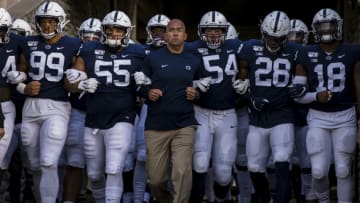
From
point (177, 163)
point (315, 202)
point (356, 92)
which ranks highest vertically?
point (356, 92)

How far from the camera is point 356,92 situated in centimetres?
746

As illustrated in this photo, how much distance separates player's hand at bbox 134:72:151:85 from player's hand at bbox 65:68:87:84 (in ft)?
1.71

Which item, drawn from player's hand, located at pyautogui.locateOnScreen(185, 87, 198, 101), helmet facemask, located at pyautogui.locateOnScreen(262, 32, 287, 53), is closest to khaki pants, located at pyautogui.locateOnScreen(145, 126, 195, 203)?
player's hand, located at pyautogui.locateOnScreen(185, 87, 198, 101)

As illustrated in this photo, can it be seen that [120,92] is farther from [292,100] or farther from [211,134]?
[292,100]

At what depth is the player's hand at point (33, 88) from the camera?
25.3ft

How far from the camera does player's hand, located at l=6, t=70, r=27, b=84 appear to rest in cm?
776

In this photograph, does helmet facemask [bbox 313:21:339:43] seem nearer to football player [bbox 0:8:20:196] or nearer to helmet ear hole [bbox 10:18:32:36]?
football player [bbox 0:8:20:196]

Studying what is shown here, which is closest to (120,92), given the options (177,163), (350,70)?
(177,163)

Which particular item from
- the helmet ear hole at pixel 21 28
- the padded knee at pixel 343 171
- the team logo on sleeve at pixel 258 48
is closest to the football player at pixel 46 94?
the helmet ear hole at pixel 21 28

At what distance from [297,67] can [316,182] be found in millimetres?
1086

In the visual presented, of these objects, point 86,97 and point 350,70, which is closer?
point 350,70

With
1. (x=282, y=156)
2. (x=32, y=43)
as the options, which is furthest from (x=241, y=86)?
(x=32, y=43)

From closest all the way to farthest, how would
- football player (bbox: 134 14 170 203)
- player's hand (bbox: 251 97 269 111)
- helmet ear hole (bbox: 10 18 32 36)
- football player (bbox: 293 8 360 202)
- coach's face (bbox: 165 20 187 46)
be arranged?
1. football player (bbox: 293 8 360 202)
2. coach's face (bbox: 165 20 187 46)
3. player's hand (bbox: 251 97 269 111)
4. football player (bbox: 134 14 170 203)
5. helmet ear hole (bbox: 10 18 32 36)

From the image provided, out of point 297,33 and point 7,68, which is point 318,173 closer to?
point 297,33
